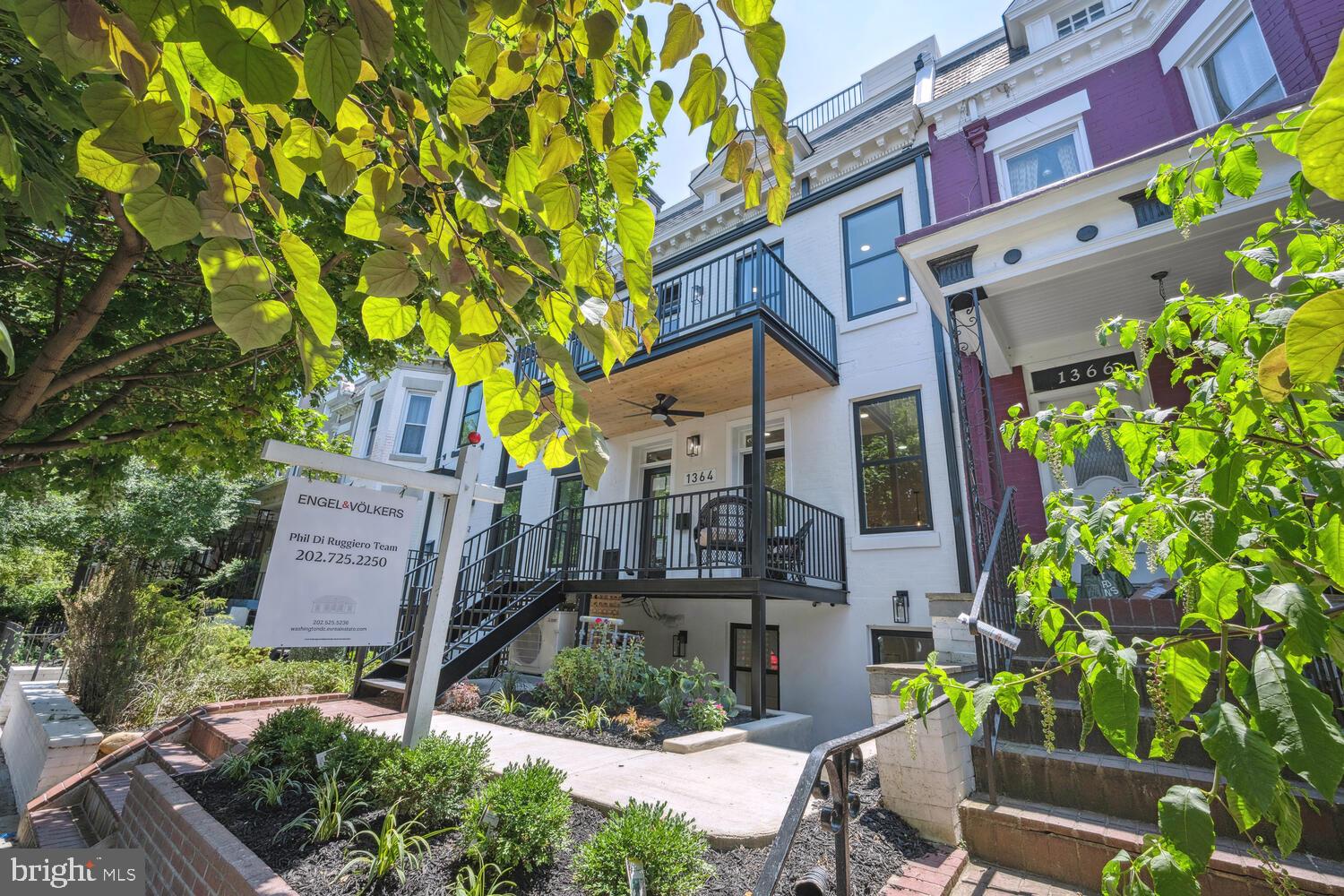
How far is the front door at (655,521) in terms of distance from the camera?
7.67 meters

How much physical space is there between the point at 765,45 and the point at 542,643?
8836mm

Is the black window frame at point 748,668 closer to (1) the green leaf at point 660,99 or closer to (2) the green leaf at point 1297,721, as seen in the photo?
(2) the green leaf at point 1297,721

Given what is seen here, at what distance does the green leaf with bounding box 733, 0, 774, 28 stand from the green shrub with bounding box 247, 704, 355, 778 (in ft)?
14.8

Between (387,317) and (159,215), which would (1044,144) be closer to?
(387,317)

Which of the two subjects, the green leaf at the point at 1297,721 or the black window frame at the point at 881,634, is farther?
the black window frame at the point at 881,634

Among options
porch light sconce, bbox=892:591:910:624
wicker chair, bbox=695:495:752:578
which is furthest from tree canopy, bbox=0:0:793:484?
porch light sconce, bbox=892:591:910:624

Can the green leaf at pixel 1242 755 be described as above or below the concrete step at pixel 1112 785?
above

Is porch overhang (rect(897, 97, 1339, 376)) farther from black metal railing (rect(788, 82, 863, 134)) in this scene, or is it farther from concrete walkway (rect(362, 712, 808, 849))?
black metal railing (rect(788, 82, 863, 134))

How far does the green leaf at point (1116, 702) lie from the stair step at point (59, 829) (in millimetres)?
5963

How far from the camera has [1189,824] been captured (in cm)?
97

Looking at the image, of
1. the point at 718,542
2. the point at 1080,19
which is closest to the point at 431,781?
the point at 718,542

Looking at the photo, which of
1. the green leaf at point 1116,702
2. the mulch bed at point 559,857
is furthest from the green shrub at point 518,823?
the green leaf at point 1116,702

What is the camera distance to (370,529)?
3936mm

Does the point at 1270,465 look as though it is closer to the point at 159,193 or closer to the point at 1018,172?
the point at 159,193
